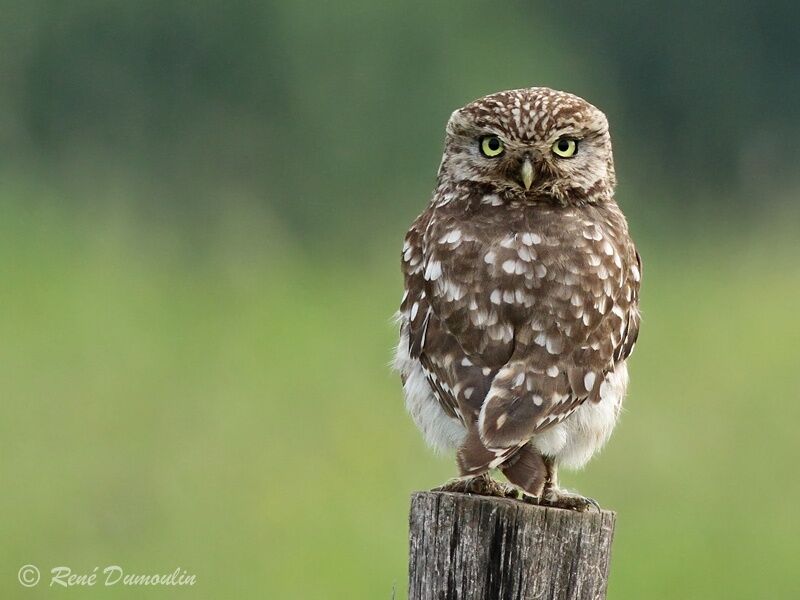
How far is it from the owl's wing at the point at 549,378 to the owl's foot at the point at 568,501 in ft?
0.66

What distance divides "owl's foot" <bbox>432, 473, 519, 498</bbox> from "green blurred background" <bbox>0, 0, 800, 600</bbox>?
2.53 m

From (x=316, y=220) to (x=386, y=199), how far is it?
0.47 m

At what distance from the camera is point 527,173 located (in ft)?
17.5

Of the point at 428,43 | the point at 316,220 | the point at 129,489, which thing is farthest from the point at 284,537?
the point at 428,43

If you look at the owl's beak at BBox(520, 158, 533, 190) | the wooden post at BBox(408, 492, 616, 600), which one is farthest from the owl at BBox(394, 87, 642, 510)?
the wooden post at BBox(408, 492, 616, 600)

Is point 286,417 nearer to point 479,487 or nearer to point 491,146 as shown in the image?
point 491,146

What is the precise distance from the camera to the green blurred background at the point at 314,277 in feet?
26.9

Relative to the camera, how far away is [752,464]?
8.79 metres

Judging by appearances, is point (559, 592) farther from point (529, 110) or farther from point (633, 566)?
point (633, 566)

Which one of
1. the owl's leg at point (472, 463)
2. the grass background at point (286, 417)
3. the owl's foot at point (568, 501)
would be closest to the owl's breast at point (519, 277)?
the owl's leg at point (472, 463)

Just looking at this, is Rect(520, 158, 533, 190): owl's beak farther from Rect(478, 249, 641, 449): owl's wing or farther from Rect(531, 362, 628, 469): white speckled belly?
Rect(531, 362, 628, 469): white speckled belly

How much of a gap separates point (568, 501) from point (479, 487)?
1.08 ft

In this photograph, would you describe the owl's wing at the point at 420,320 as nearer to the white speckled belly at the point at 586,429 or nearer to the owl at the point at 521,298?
the owl at the point at 521,298

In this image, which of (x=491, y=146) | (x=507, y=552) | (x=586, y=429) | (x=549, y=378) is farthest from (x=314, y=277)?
(x=507, y=552)
